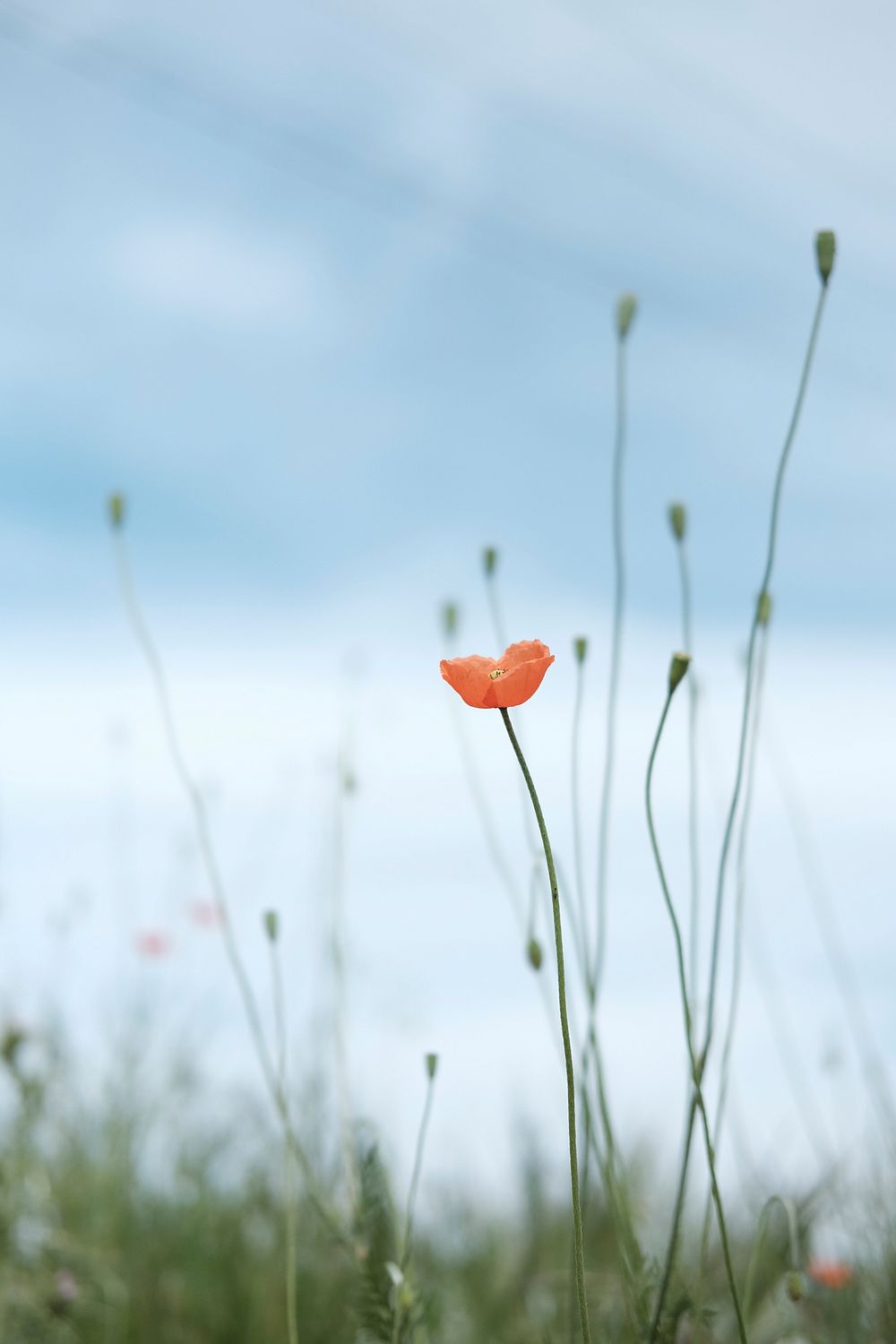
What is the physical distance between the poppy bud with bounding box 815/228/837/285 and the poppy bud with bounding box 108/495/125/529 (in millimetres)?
867

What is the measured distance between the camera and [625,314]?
4.92 feet

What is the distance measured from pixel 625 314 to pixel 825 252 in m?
0.25

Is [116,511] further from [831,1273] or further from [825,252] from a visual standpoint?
[831,1273]

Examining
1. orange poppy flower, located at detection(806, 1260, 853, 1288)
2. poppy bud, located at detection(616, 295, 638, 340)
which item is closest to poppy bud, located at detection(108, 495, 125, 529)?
poppy bud, located at detection(616, 295, 638, 340)

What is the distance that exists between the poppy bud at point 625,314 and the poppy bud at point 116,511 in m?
0.64

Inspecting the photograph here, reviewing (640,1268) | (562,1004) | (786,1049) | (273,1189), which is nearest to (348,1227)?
(640,1268)

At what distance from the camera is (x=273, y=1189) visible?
3689 mm

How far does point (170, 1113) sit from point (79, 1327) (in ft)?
2.76

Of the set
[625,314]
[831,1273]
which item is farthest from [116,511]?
[831,1273]

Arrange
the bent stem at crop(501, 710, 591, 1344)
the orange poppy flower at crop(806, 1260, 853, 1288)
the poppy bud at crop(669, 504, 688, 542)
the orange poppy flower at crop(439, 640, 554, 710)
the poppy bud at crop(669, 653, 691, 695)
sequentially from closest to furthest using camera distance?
the bent stem at crop(501, 710, 591, 1344) < the orange poppy flower at crop(439, 640, 554, 710) < the poppy bud at crop(669, 653, 691, 695) < the poppy bud at crop(669, 504, 688, 542) < the orange poppy flower at crop(806, 1260, 853, 1288)

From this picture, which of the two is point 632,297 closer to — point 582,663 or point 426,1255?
point 582,663

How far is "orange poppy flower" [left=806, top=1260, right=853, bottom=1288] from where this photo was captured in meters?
1.97

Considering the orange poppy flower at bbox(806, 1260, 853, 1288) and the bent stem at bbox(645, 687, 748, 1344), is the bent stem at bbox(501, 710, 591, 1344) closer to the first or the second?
the bent stem at bbox(645, 687, 748, 1344)

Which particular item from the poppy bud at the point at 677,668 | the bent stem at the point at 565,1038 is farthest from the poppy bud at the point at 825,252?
the bent stem at the point at 565,1038
